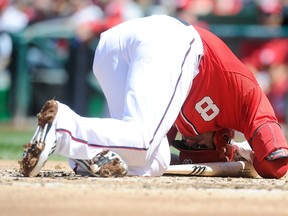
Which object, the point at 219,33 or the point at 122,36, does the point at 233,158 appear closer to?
the point at 122,36

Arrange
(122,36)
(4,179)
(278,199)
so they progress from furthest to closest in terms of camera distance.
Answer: (122,36), (4,179), (278,199)

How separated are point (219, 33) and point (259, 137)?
823 cm

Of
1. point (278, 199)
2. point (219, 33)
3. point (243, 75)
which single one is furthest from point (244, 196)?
point (219, 33)

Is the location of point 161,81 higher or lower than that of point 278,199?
higher

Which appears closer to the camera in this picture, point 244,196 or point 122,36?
point 244,196

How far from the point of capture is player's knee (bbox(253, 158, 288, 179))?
5.31 m

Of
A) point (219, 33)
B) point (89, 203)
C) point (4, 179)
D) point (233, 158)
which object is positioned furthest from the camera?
point (219, 33)

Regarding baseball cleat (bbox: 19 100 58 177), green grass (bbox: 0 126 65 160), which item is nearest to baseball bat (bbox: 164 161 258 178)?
baseball cleat (bbox: 19 100 58 177)

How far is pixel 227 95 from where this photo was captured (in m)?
5.32

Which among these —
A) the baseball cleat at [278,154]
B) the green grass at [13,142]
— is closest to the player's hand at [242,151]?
the baseball cleat at [278,154]

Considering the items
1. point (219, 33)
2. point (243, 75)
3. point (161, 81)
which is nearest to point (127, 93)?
point (161, 81)

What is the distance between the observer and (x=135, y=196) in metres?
4.21

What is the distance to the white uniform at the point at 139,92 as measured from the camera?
4.68 meters

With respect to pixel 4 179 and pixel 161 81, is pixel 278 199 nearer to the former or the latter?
pixel 161 81
